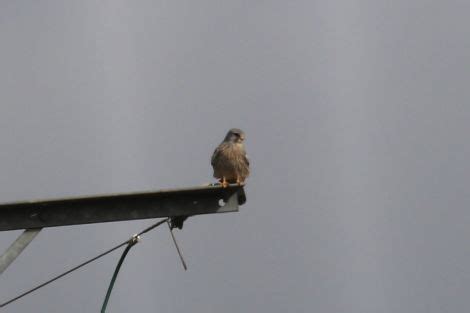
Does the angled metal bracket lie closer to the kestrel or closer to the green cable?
the green cable

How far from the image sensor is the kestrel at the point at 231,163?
16.6 meters

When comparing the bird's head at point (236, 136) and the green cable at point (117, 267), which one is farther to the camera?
the bird's head at point (236, 136)

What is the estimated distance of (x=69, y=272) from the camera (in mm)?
11273

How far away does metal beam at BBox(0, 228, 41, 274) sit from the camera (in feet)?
35.1

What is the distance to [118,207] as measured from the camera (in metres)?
11.4

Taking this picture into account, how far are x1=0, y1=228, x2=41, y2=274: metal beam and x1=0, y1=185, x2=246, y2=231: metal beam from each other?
68 mm

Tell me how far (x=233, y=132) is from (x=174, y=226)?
17.3ft

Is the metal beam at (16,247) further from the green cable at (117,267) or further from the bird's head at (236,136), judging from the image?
the bird's head at (236,136)

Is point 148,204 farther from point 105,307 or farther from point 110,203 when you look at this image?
point 105,307

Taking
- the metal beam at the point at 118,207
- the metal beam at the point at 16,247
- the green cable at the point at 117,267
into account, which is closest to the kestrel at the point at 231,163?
the green cable at the point at 117,267

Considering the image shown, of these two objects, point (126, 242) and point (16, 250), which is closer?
point (16, 250)

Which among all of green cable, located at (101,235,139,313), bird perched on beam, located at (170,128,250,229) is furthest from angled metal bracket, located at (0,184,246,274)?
bird perched on beam, located at (170,128,250,229)

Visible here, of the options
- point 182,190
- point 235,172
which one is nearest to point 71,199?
point 182,190

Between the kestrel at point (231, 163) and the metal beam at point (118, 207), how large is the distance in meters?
4.99
